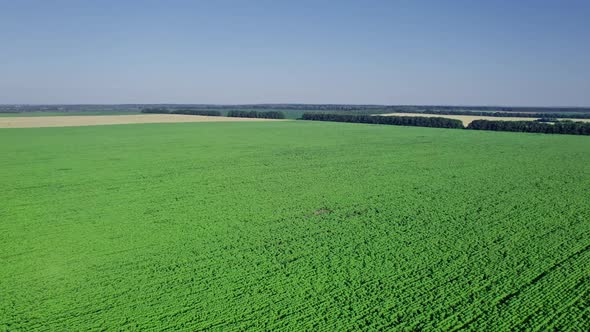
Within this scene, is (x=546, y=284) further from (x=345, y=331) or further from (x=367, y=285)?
→ (x=345, y=331)

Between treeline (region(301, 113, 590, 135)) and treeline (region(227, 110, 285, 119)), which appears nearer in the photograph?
treeline (region(301, 113, 590, 135))

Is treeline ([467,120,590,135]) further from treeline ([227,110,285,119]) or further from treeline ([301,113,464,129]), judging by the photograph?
treeline ([227,110,285,119])

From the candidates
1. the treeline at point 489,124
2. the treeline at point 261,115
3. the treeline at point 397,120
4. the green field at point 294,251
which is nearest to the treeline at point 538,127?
the treeline at point 489,124

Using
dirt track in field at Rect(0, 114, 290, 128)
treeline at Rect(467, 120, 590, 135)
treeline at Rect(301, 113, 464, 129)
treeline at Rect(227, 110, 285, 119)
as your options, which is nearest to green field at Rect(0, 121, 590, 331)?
treeline at Rect(467, 120, 590, 135)

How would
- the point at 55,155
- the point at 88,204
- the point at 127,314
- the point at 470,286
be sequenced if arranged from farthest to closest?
the point at 55,155
the point at 88,204
the point at 470,286
the point at 127,314

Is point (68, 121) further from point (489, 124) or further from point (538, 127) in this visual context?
point (538, 127)

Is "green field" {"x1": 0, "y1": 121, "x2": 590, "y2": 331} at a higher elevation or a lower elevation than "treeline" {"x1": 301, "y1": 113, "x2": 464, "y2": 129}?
lower

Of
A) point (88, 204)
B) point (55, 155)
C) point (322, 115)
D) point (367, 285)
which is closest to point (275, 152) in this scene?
point (55, 155)
